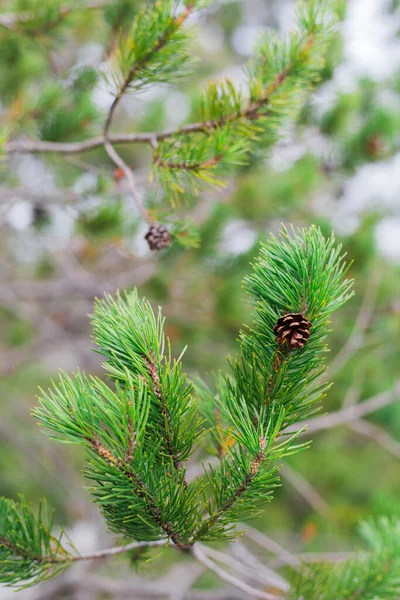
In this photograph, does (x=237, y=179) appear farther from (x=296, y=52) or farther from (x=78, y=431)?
(x=78, y=431)

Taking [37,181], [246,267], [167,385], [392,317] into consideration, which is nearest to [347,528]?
[392,317]

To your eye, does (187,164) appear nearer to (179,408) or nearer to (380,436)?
(179,408)

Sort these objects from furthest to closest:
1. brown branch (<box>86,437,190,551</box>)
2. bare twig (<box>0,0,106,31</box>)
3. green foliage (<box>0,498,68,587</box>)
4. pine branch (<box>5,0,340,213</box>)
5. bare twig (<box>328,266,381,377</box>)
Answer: bare twig (<box>328,266,381,377</box>) < bare twig (<box>0,0,106,31</box>) < pine branch (<box>5,0,340,213</box>) < green foliage (<box>0,498,68,587</box>) < brown branch (<box>86,437,190,551</box>)

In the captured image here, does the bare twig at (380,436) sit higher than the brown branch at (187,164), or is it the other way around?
the brown branch at (187,164)

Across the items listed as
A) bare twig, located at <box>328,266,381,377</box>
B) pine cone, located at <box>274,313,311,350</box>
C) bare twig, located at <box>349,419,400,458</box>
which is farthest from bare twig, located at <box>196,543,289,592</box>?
bare twig, located at <box>328,266,381,377</box>

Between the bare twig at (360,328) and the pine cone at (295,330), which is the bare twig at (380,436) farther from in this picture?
the pine cone at (295,330)

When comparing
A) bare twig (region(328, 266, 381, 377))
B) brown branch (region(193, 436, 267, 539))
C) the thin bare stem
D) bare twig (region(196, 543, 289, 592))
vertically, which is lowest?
bare twig (region(196, 543, 289, 592))

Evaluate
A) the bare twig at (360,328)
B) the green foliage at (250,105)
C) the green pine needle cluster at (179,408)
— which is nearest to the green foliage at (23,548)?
the green pine needle cluster at (179,408)

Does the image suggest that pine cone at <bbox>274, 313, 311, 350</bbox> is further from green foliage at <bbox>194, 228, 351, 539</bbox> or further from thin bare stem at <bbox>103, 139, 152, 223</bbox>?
thin bare stem at <bbox>103, 139, 152, 223</bbox>
